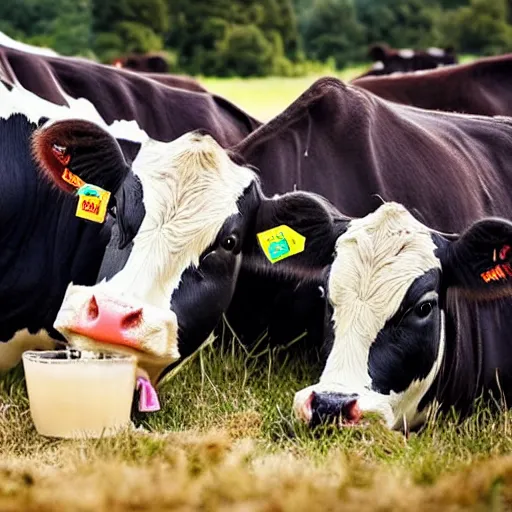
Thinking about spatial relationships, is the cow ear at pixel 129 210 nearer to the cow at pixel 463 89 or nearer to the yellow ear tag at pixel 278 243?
the yellow ear tag at pixel 278 243

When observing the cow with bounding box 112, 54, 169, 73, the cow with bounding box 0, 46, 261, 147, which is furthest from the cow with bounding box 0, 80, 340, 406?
the cow with bounding box 112, 54, 169, 73

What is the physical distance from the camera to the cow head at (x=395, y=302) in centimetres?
505

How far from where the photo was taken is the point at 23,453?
514 centimetres

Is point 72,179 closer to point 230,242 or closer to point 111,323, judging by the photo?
point 230,242

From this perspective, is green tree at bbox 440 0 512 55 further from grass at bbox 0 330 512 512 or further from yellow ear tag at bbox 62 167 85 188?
grass at bbox 0 330 512 512

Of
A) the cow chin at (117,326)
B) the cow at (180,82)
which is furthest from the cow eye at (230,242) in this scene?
the cow at (180,82)

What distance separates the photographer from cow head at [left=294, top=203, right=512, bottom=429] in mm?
5051

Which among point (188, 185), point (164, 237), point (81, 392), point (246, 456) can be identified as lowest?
point (81, 392)


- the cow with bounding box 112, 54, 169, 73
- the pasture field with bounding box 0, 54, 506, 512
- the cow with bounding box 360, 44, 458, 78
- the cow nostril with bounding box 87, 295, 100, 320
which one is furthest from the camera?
the cow with bounding box 360, 44, 458, 78

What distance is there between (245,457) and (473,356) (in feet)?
5.56

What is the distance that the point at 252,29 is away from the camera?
43219mm

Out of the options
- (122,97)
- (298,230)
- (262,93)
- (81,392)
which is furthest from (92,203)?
(262,93)

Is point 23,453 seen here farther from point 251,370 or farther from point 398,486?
point 398,486

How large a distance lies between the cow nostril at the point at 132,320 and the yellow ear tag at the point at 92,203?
914 millimetres
